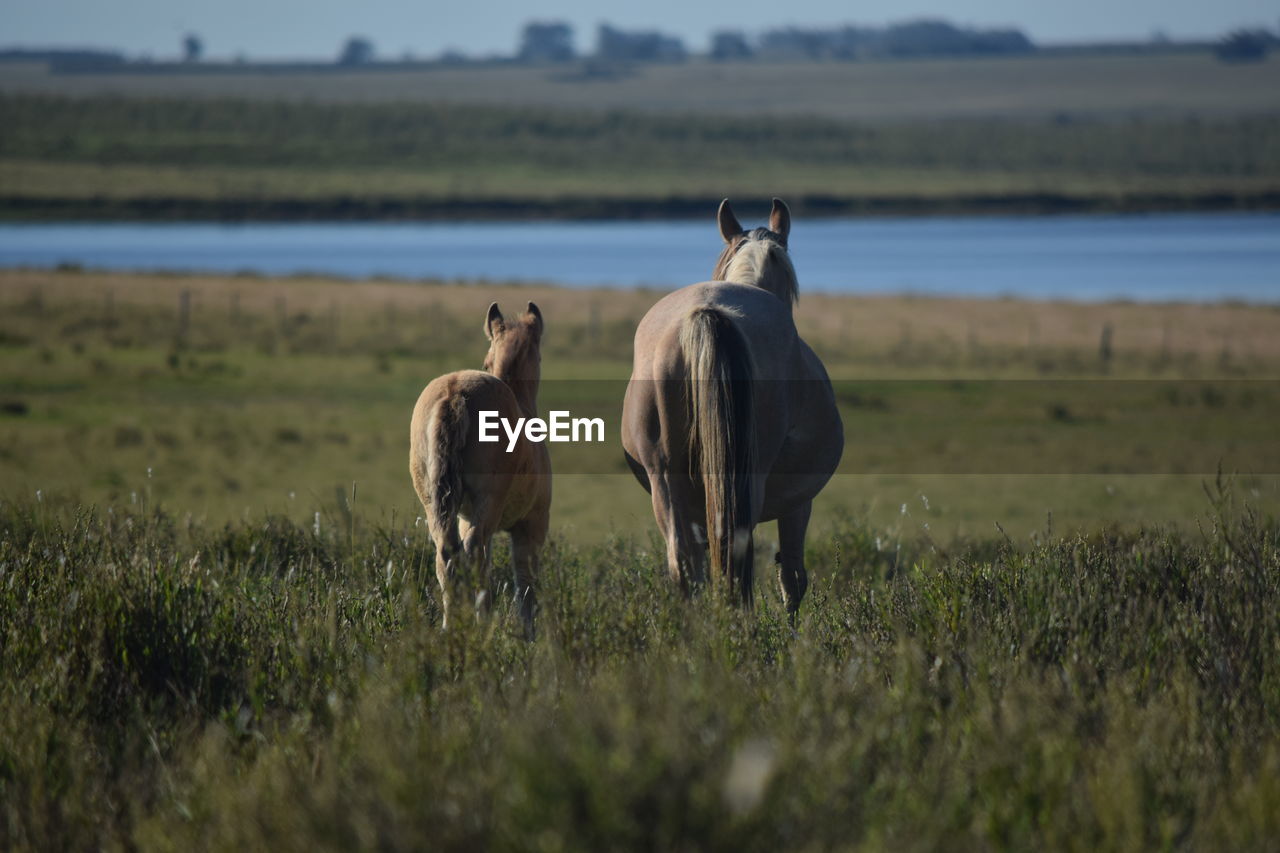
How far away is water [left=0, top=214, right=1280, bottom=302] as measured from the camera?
56.8 metres

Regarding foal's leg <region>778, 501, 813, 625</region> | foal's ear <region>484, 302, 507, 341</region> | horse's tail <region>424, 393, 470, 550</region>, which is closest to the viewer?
horse's tail <region>424, 393, 470, 550</region>

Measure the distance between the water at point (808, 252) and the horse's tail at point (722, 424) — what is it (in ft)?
148

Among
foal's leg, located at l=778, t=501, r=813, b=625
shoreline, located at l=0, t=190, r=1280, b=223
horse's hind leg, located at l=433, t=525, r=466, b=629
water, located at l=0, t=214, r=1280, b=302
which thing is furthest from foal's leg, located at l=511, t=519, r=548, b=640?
shoreline, located at l=0, t=190, r=1280, b=223

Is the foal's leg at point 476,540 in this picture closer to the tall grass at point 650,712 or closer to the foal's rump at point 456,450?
the foal's rump at point 456,450

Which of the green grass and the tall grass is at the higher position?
the green grass

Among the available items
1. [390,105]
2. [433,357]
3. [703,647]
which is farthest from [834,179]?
[703,647]

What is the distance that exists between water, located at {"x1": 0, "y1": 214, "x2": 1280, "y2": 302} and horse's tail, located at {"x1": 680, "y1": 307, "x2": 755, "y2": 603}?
4503 centimetres

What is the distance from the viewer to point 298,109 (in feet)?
481

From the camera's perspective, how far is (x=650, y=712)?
322 cm

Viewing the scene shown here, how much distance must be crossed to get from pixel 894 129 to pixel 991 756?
15619cm

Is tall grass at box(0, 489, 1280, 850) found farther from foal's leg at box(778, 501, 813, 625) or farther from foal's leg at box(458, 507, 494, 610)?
foal's leg at box(458, 507, 494, 610)

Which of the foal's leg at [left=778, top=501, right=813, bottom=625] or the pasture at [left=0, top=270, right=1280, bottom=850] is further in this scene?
the foal's leg at [left=778, top=501, right=813, bottom=625]

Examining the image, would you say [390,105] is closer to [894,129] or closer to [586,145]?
[586,145]

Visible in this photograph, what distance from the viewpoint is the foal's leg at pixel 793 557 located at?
6.31m
